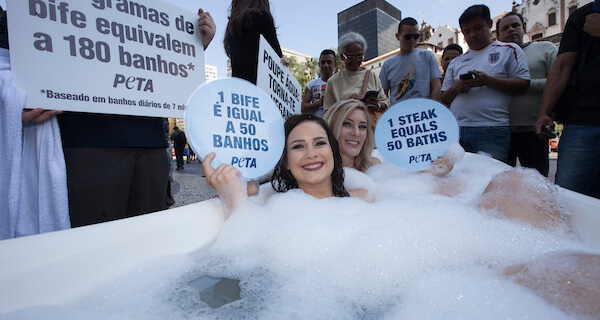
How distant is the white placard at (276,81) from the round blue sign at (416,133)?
0.85 m

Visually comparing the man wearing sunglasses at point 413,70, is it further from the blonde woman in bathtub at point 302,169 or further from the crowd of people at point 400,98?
the blonde woman in bathtub at point 302,169

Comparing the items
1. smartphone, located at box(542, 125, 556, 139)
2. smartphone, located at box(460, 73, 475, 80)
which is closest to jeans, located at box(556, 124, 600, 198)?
smartphone, located at box(542, 125, 556, 139)

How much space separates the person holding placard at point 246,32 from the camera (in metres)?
1.95

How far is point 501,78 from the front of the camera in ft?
7.64

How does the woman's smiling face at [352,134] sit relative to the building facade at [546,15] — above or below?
below

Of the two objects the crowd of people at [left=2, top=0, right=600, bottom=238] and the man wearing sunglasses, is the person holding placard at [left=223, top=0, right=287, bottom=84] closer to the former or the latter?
the crowd of people at [left=2, top=0, right=600, bottom=238]

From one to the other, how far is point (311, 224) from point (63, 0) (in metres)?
1.48

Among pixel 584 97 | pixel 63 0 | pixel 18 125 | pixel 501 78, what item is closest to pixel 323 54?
pixel 501 78

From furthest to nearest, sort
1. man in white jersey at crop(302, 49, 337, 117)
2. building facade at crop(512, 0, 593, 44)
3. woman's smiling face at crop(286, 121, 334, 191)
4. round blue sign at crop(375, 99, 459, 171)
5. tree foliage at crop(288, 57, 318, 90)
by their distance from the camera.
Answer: tree foliage at crop(288, 57, 318, 90) < building facade at crop(512, 0, 593, 44) < man in white jersey at crop(302, 49, 337, 117) < round blue sign at crop(375, 99, 459, 171) < woman's smiling face at crop(286, 121, 334, 191)

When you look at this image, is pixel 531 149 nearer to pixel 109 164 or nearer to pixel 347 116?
pixel 347 116

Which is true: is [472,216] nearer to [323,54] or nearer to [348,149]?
[348,149]

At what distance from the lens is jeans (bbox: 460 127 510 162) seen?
2371 mm

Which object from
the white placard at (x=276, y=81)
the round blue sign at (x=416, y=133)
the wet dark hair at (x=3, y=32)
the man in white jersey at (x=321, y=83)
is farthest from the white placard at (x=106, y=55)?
the man in white jersey at (x=321, y=83)

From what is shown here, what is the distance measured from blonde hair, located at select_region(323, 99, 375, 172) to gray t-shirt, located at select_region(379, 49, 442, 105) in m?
1.02
